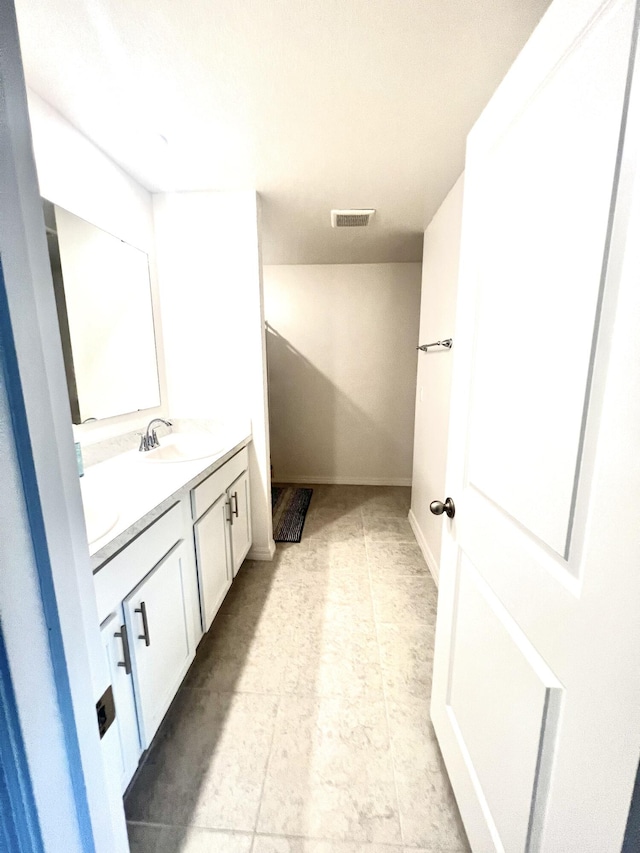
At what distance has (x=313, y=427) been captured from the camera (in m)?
3.57

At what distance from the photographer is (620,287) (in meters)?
0.45

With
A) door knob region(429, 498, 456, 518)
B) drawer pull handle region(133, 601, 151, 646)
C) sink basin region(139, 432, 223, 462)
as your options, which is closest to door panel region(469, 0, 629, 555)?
door knob region(429, 498, 456, 518)

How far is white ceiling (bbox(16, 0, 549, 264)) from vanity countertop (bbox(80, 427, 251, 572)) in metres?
1.34

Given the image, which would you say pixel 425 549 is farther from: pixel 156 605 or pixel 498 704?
pixel 156 605

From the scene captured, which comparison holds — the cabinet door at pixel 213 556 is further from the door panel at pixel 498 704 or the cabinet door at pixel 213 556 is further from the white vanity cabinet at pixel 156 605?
the door panel at pixel 498 704

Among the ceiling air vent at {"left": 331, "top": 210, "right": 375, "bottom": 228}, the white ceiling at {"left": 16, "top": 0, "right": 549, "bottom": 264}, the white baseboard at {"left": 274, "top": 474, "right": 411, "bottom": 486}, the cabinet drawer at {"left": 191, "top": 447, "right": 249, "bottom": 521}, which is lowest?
the white baseboard at {"left": 274, "top": 474, "right": 411, "bottom": 486}

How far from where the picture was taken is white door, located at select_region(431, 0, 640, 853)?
1.44ft

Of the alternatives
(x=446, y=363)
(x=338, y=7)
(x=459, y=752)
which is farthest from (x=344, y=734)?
(x=338, y=7)

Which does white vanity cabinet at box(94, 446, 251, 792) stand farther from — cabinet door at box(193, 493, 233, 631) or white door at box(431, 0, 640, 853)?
white door at box(431, 0, 640, 853)

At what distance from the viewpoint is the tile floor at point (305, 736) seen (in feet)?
3.04

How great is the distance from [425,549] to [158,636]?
174 centimetres

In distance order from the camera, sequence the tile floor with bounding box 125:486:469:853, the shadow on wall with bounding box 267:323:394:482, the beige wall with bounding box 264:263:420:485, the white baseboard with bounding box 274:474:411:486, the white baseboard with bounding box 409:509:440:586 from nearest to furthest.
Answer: the tile floor with bounding box 125:486:469:853, the white baseboard with bounding box 409:509:440:586, the beige wall with bounding box 264:263:420:485, the shadow on wall with bounding box 267:323:394:482, the white baseboard with bounding box 274:474:411:486

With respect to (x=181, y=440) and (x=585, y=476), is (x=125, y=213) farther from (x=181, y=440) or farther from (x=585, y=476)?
(x=585, y=476)

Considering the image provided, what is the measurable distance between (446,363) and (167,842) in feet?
7.08
